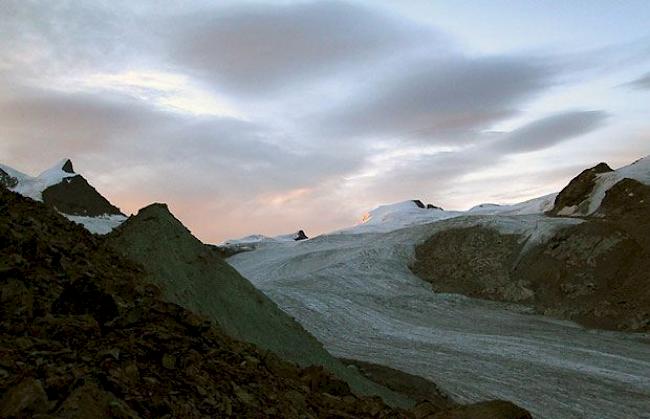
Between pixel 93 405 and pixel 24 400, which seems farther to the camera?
pixel 93 405

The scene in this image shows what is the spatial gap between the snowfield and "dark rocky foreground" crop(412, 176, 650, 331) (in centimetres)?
139

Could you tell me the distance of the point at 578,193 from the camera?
44.7 meters

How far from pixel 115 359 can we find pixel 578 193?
4465cm

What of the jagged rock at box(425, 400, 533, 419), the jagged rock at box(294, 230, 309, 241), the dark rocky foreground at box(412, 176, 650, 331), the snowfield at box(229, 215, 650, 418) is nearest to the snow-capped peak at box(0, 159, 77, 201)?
the jagged rock at box(294, 230, 309, 241)

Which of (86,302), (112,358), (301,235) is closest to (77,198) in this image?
(301,235)

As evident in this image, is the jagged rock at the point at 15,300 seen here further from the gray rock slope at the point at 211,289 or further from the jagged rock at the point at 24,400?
the gray rock slope at the point at 211,289

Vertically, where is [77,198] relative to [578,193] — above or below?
above

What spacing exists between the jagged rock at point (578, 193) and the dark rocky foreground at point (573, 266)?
303cm

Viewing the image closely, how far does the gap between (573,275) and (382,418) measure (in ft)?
95.7

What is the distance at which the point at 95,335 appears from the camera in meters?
6.02

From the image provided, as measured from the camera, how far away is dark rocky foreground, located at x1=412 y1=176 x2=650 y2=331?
29.8m

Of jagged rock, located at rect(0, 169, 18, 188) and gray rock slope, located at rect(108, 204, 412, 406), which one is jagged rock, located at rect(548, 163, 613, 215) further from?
jagged rock, located at rect(0, 169, 18, 188)

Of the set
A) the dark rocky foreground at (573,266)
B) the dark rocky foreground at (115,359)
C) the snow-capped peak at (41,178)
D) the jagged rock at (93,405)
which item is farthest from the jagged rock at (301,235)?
the jagged rock at (93,405)

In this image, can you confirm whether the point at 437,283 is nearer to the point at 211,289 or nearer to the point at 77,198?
the point at 211,289
